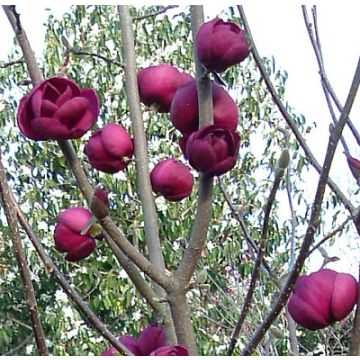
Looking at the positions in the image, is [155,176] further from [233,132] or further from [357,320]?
[357,320]

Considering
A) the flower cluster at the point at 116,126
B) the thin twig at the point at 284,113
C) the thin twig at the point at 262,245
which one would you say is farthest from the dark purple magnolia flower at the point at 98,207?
the thin twig at the point at 284,113

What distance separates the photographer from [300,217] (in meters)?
2.30

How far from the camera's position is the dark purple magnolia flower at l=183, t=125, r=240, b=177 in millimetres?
523

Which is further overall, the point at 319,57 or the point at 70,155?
the point at 319,57

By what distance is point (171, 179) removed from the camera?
647mm

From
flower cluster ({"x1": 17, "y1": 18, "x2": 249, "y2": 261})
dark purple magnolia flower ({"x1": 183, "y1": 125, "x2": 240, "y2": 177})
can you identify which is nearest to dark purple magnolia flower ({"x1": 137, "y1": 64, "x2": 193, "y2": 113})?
flower cluster ({"x1": 17, "y1": 18, "x2": 249, "y2": 261})

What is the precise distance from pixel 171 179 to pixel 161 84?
81 mm

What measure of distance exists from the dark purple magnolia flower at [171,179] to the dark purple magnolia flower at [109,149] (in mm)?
30

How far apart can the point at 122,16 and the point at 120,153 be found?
171mm

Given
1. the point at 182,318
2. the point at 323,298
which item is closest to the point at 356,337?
the point at 323,298

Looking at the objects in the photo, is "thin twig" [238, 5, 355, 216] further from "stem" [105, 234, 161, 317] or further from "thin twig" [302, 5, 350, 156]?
"stem" [105, 234, 161, 317]

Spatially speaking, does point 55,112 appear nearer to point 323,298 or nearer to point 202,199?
point 202,199

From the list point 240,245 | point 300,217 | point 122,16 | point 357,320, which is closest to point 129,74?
point 122,16

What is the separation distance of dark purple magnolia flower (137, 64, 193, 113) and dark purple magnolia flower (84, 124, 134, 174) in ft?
0.14
